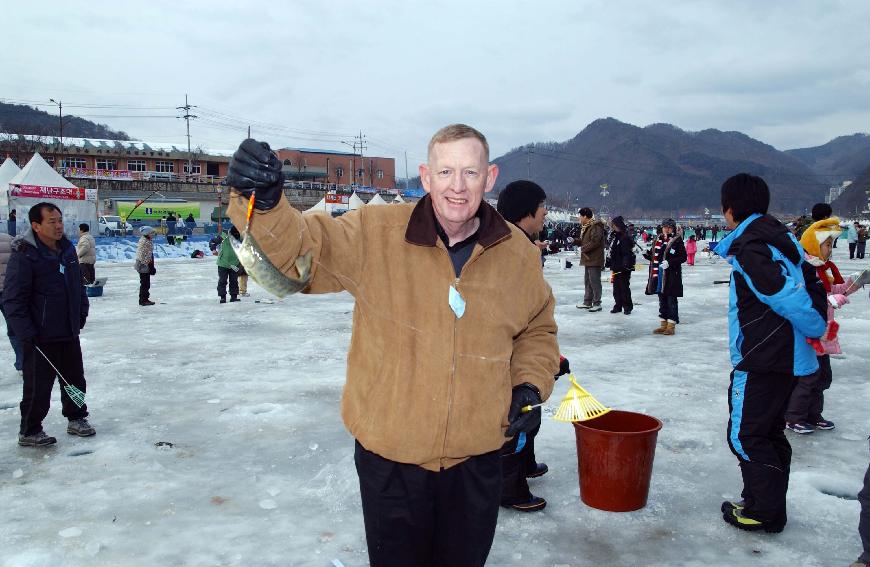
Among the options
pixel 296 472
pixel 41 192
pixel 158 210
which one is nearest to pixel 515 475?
pixel 296 472

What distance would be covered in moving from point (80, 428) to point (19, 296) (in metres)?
1.16

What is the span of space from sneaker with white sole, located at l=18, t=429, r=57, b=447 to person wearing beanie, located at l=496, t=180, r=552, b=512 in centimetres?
357

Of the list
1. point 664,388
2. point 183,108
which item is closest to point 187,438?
point 664,388

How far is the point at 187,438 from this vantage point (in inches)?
188


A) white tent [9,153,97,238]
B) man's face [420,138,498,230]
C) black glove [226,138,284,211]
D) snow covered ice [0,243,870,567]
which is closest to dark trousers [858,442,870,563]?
snow covered ice [0,243,870,567]

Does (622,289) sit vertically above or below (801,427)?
above

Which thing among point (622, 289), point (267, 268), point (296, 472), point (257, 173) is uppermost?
point (257, 173)

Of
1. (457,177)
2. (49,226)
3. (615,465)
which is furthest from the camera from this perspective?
(49,226)

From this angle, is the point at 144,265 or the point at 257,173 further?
the point at 144,265

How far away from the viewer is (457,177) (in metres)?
1.83

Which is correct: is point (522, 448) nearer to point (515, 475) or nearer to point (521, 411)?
point (515, 475)

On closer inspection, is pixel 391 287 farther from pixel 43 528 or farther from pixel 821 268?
pixel 821 268

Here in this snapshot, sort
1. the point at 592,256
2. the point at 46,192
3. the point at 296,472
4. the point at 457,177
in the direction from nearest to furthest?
the point at 457,177, the point at 296,472, the point at 592,256, the point at 46,192

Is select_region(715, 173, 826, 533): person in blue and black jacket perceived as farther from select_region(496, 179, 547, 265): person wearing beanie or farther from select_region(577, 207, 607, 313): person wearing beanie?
select_region(577, 207, 607, 313): person wearing beanie
